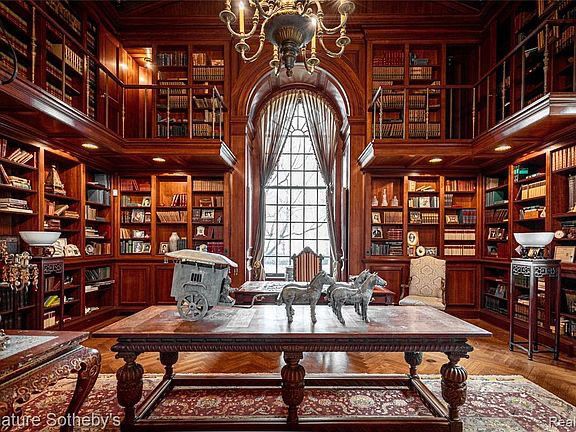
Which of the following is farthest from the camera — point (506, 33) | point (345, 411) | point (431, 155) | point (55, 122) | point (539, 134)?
point (506, 33)

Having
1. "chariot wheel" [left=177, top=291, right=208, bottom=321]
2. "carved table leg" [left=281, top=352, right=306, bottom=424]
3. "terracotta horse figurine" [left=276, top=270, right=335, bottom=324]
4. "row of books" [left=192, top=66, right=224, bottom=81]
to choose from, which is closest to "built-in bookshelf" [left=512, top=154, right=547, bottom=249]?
"terracotta horse figurine" [left=276, top=270, right=335, bottom=324]

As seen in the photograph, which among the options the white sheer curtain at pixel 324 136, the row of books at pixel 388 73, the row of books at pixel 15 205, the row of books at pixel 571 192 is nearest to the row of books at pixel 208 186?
the white sheer curtain at pixel 324 136

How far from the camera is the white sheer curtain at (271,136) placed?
7445 mm

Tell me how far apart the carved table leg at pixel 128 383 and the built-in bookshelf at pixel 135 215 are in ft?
13.5

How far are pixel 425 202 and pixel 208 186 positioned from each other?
3.57 metres

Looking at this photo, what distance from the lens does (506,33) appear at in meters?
5.91

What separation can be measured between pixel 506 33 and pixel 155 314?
653 centimetres

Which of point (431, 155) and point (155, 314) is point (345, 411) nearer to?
point (155, 314)

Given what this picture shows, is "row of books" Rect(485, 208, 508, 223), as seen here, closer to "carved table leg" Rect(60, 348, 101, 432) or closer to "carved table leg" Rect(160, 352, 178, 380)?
"carved table leg" Rect(160, 352, 178, 380)

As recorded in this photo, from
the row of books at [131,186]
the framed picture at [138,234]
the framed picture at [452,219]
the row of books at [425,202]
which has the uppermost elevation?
the row of books at [131,186]

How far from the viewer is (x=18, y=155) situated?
13.5 ft

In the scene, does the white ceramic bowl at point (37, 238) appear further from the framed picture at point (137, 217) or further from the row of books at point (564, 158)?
the row of books at point (564, 158)

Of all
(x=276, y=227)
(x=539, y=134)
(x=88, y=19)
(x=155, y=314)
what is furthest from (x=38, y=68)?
(x=539, y=134)

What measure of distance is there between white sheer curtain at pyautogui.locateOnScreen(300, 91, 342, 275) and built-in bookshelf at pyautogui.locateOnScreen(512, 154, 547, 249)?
10.4ft
